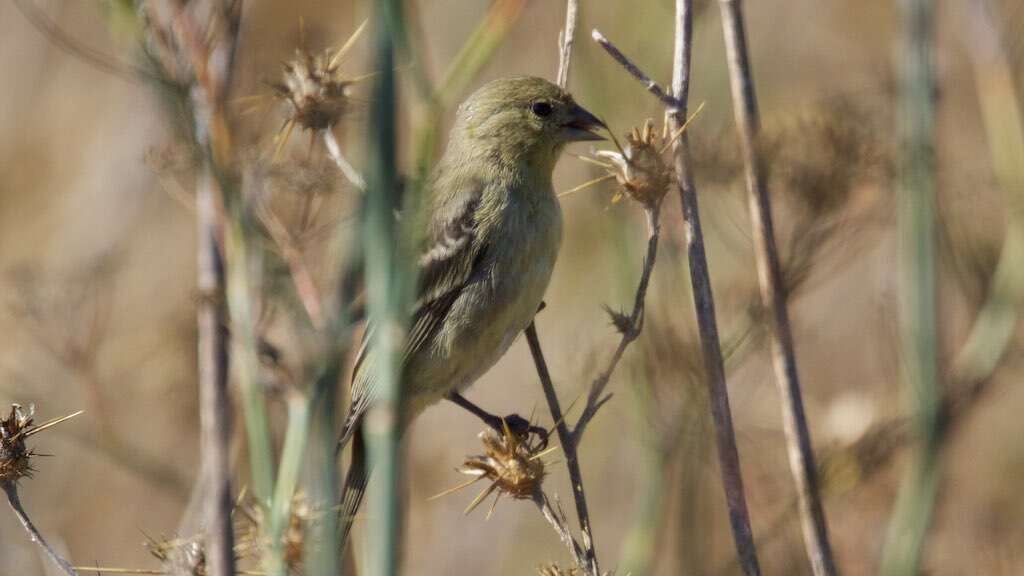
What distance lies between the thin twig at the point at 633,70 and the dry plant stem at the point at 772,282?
279 mm

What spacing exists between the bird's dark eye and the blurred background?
10.8 inches

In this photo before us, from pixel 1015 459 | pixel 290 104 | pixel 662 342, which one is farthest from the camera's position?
pixel 1015 459

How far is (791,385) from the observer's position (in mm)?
3281

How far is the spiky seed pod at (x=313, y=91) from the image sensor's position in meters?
2.93

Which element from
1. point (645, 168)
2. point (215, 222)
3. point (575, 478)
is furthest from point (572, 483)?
point (215, 222)

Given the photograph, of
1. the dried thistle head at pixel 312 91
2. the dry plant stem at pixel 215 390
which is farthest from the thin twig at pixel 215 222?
the dried thistle head at pixel 312 91

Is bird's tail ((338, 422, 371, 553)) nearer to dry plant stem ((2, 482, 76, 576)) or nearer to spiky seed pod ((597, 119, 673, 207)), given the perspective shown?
dry plant stem ((2, 482, 76, 576))

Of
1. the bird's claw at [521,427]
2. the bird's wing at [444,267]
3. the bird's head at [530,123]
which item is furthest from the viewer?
the bird's head at [530,123]

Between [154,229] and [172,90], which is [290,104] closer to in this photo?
[172,90]

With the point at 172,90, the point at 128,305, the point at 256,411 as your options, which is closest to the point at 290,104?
the point at 172,90

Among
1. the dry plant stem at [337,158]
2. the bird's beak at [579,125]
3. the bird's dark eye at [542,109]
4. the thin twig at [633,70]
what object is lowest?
the thin twig at [633,70]

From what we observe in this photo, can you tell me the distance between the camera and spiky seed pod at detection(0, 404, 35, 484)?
2811 mm

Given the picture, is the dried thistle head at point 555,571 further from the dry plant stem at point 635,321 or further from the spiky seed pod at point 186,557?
the spiky seed pod at point 186,557

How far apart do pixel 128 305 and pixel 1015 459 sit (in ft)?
17.7
